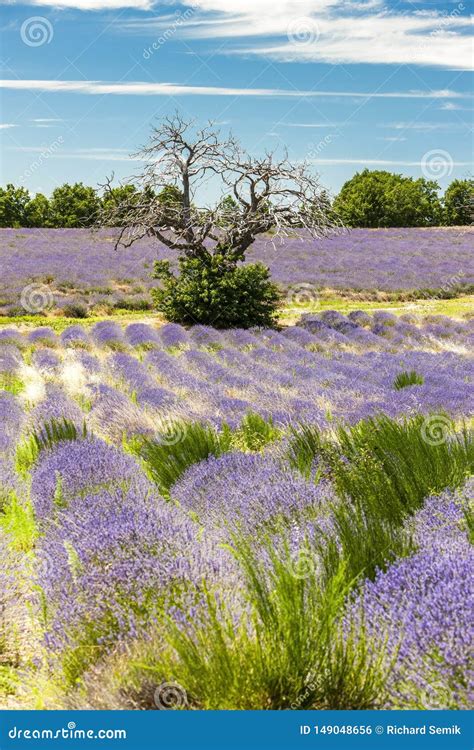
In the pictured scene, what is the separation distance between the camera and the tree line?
55.9m

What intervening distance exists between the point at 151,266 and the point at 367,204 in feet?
136

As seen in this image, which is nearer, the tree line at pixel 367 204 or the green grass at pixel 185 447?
the green grass at pixel 185 447

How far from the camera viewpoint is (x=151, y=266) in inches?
1048

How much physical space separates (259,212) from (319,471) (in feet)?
42.8

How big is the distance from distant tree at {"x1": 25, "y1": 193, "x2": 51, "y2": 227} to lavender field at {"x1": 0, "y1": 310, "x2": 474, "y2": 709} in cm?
5270

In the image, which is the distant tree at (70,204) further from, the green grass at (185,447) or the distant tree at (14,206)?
the green grass at (185,447)

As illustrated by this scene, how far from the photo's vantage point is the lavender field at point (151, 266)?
2173cm

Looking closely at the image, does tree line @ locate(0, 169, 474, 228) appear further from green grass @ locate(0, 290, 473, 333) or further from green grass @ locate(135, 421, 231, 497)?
green grass @ locate(135, 421, 231, 497)

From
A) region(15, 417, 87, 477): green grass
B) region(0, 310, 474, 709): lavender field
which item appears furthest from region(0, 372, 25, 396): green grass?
Result: region(15, 417, 87, 477): green grass

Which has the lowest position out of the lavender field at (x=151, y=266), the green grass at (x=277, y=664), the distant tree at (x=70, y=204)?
the green grass at (x=277, y=664)

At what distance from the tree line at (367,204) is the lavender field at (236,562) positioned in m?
41.9

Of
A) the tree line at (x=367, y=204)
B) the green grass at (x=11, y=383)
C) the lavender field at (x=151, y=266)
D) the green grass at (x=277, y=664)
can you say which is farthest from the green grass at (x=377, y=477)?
the tree line at (x=367, y=204)

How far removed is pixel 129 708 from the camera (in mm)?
2598

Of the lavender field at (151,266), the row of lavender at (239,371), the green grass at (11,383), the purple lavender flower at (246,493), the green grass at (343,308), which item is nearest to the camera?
the purple lavender flower at (246,493)
